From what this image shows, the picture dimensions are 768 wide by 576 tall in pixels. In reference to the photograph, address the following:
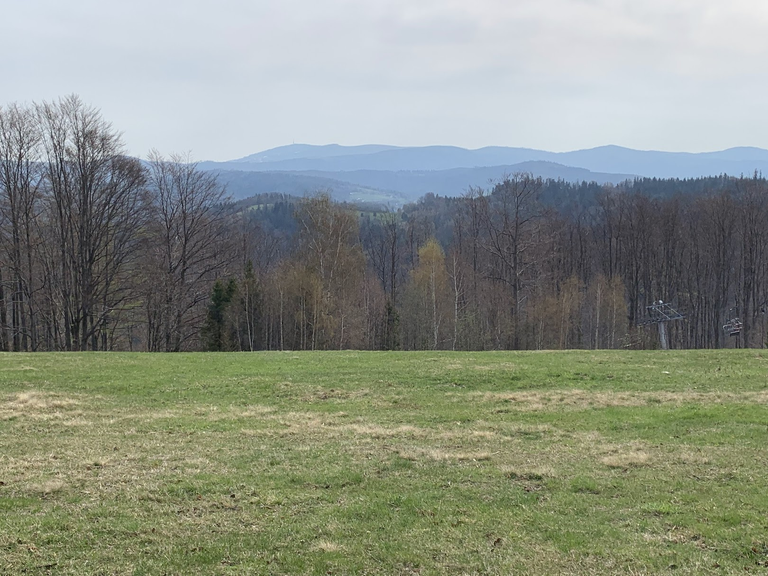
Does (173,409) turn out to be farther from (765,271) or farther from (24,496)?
(765,271)

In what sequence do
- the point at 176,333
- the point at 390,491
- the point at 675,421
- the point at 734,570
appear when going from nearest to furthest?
the point at 734,570 → the point at 390,491 → the point at 675,421 → the point at 176,333

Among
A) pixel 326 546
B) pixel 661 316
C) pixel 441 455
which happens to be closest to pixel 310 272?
pixel 661 316

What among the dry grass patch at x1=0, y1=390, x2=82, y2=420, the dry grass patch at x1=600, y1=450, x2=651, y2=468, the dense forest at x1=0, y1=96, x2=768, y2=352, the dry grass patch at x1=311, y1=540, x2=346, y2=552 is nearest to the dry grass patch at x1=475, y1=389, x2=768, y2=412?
the dry grass patch at x1=600, y1=450, x2=651, y2=468

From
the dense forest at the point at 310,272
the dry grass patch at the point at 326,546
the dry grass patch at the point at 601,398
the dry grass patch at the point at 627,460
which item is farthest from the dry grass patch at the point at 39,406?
the dense forest at the point at 310,272

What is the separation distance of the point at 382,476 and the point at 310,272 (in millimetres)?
35163

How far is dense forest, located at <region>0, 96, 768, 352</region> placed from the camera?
3869 centimetres

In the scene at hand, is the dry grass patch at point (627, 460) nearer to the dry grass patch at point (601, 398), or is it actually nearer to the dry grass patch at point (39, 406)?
the dry grass patch at point (601, 398)

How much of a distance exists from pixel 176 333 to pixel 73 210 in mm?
11521

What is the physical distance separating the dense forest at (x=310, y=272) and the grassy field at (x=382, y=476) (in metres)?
22.4

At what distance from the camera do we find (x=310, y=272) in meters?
44.1

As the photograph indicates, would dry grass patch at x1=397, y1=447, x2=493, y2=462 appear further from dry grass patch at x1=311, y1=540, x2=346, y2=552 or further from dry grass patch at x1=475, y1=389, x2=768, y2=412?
dry grass patch at x1=475, y1=389, x2=768, y2=412

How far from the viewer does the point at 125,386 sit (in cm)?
1869

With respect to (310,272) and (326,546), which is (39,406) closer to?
(326,546)

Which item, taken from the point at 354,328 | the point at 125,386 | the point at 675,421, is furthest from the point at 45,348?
the point at 675,421
